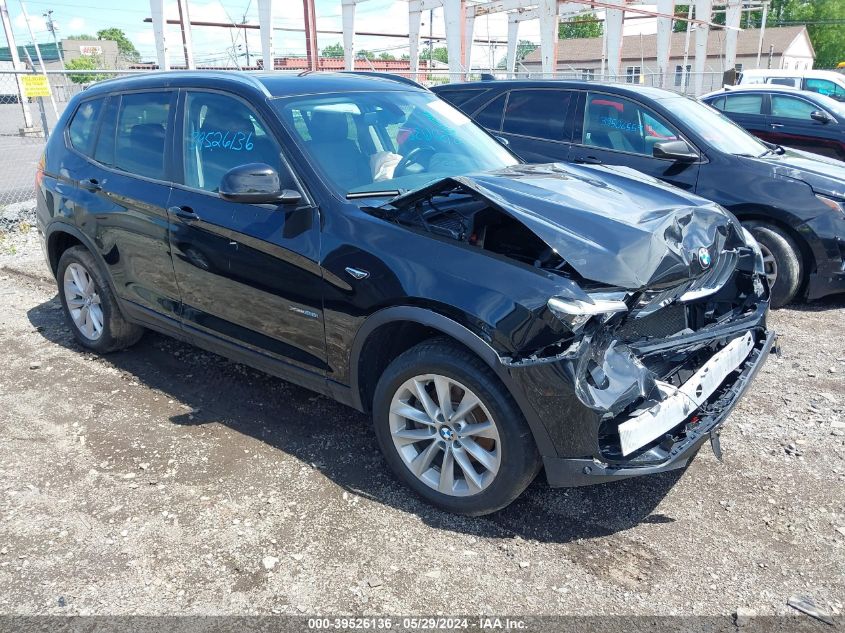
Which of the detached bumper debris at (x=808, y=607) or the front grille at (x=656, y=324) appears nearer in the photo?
the detached bumper debris at (x=808, y=607)

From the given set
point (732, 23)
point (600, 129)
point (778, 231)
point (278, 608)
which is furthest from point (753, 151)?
point (732, 23)

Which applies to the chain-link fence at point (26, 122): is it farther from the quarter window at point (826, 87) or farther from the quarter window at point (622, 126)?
the quarter window at point (826, 87)

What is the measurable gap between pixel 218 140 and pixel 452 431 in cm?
214

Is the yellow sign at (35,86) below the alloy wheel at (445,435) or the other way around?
the other way around

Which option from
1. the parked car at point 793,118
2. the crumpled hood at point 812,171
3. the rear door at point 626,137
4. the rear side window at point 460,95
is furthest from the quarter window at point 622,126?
the parked car at point 793,118

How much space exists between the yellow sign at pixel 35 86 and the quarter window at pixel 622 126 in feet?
23.5

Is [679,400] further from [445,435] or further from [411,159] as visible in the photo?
[411,159]

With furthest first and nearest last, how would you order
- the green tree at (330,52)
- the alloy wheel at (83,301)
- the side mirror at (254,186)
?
the green tree at (330,52) < the alloy wheel at (83,301) < the side mirror at (254,186)

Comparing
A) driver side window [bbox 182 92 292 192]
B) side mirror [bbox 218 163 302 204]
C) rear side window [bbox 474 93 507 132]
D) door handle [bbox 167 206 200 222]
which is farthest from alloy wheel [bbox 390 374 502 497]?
rear side window [bbox 474 93 507 132]

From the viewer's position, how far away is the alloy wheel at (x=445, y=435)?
293 centimetres

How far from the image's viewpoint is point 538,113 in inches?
270

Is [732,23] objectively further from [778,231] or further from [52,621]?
[52,621]

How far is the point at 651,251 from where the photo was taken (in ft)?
9.78

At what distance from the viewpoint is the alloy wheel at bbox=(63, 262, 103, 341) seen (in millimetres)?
4902
